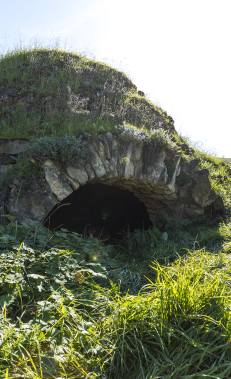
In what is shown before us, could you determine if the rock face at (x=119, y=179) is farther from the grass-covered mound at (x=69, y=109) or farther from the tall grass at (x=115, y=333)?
the tall grass at (x=115, y=333)

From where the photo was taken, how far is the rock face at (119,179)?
385 centimetres

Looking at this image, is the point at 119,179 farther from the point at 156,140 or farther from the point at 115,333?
the point at 115,333

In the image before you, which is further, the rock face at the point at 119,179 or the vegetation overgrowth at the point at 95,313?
the rock face at the point at 119,179

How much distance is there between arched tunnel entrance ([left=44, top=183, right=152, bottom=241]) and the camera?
295 inches

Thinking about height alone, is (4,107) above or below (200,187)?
above

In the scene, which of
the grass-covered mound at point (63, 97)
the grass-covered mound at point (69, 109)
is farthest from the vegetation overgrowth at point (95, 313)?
the grass-covered mound at point (63, 97)

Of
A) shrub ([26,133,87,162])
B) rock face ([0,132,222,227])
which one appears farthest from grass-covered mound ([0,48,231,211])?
rock face ([0,132,222,227])

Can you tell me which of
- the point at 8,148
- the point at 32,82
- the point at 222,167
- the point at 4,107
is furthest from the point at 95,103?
the point at 222,167

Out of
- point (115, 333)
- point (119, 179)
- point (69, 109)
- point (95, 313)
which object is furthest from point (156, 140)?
point (115, 333)

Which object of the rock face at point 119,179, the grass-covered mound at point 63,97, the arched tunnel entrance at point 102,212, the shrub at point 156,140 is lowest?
the arched tunnel entrance at point 102,212

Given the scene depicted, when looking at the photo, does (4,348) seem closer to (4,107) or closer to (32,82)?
(4,107)

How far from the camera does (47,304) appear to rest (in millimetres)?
2041

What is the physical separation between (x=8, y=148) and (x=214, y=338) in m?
4.17

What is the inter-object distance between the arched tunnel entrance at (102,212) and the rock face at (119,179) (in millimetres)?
1511
